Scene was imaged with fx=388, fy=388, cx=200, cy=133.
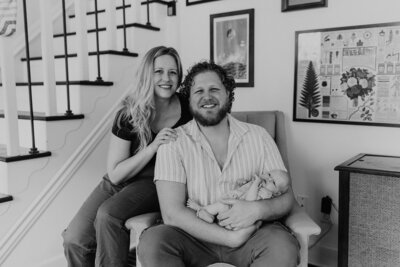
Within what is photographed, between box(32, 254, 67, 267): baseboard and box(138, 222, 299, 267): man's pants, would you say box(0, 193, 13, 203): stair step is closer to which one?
box(32, 254, 67, 267): baseboard

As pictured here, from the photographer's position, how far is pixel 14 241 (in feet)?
6.56

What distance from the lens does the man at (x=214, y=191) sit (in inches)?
57.0

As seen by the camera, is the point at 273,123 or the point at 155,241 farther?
the point at 273,123

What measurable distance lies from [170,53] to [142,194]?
2.31ft

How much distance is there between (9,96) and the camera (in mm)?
1982

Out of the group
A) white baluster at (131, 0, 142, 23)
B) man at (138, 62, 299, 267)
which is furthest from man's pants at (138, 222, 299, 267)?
white baluster at (131, 0, 142, 23)

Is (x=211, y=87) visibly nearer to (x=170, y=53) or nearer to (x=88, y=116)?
(x=170, y=53)

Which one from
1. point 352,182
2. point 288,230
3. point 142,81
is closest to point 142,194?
point 142,81

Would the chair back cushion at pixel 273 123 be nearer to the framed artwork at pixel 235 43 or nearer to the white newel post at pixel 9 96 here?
the framed artwork at pixel 235 43

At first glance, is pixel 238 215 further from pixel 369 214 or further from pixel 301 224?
pixel 369 214

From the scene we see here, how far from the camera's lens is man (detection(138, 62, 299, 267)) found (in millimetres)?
1448

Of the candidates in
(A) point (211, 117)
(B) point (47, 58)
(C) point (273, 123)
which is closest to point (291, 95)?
(C) point (273, 123)

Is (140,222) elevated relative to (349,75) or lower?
lower

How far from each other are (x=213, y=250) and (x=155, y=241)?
24 cm
